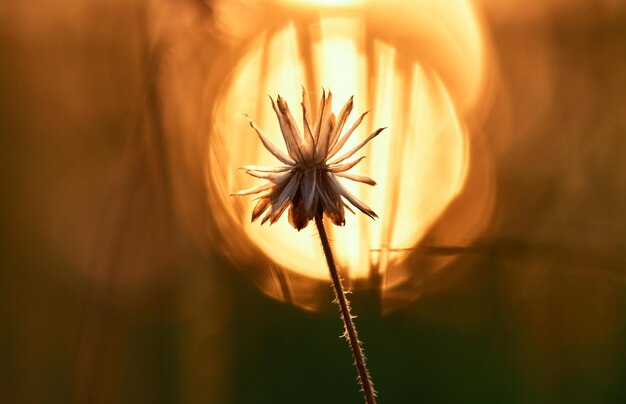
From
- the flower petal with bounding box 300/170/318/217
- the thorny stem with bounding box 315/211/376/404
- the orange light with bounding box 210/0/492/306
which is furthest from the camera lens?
the orange light with bounding box 210/0/492/306

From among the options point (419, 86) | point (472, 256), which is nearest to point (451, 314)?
point (472, 256)

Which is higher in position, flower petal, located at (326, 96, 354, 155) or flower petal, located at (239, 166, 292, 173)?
flower petal, located at (326, 96, 354, 155)

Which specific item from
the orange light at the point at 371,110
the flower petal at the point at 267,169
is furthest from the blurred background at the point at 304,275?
the flower petal at the point at 267,169

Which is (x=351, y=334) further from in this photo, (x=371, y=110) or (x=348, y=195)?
A: (x=371, y=110)

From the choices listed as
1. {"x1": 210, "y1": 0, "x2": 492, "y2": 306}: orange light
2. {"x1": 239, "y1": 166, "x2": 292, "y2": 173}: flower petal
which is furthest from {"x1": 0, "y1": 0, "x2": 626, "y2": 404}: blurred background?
{"x1": 239, "y1": 166, "x2": 292, "y2": 173}: flower petal

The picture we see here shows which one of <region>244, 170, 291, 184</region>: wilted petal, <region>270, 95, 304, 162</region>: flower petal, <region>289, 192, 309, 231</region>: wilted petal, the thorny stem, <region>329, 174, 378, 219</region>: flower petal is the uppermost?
<region>270, 95, 304, 162</region>: flower petal

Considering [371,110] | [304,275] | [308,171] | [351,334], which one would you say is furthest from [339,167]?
[304,275]

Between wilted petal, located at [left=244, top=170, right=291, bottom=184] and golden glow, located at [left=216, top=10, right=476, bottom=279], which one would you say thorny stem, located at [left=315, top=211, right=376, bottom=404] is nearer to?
wilted petal, located at [left=244, top=170, right=291, bottom=184]
